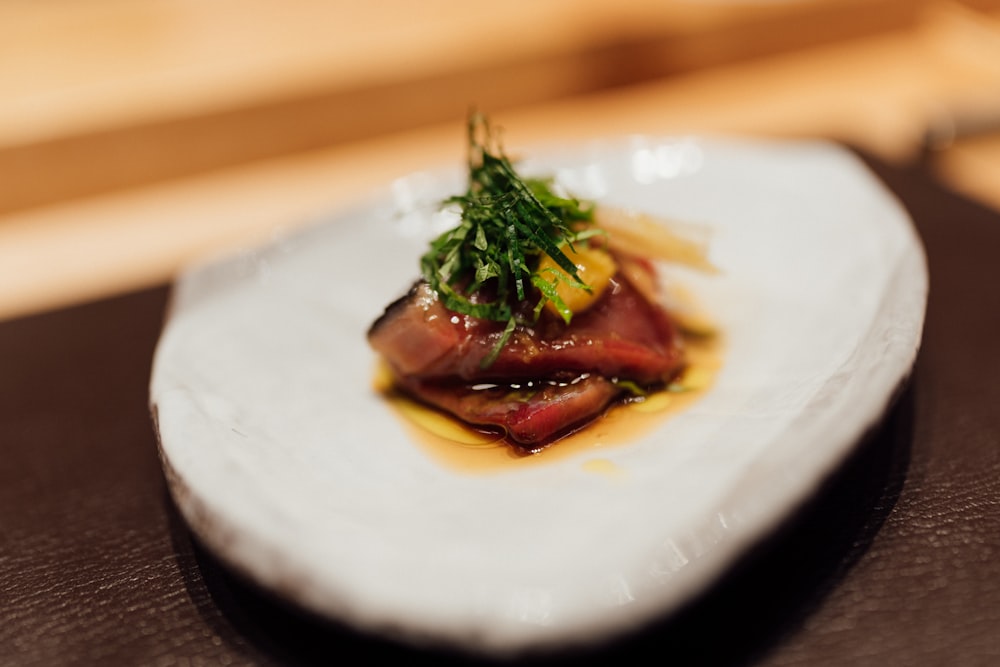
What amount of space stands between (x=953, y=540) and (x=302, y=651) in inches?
49.5

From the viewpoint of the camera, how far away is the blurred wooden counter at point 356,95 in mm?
4332

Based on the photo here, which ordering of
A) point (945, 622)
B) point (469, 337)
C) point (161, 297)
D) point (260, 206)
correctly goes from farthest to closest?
point (260, 206) < point (161, 297) < point (469, 337) < point (945, 622)

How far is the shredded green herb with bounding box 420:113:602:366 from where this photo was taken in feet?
6.90

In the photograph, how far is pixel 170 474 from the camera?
1783mm

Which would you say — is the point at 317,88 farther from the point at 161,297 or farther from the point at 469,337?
the point at 469,337

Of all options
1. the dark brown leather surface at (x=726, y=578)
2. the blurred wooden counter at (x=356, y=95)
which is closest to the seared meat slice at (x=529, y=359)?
the dark brown leather surface at (x=726, y=578)

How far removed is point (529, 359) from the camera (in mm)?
2109

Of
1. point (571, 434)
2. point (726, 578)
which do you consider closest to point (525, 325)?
point (571, 434)

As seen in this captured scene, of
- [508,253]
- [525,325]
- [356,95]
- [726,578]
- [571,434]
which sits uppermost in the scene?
[356,95]

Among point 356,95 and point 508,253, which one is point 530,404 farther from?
point 356,95

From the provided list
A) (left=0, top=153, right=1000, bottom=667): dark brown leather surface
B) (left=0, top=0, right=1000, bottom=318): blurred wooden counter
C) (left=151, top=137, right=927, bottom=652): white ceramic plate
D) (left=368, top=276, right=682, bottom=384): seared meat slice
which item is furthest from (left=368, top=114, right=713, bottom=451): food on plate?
(left=0, top=0, right=1000, bottom=318): blurred wooden counter

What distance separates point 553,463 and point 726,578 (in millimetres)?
624

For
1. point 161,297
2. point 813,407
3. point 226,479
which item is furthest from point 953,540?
point 161,297

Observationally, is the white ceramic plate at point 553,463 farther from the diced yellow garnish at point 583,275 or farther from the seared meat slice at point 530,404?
the diced yellow garnish at point 583,275
